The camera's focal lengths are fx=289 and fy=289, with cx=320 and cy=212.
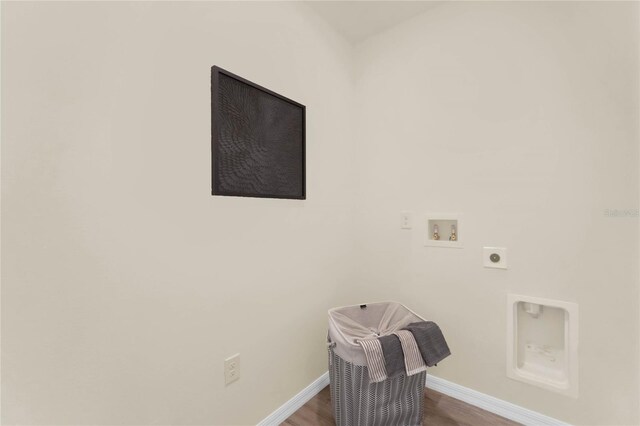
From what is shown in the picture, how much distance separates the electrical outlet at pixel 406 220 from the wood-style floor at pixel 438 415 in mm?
1062

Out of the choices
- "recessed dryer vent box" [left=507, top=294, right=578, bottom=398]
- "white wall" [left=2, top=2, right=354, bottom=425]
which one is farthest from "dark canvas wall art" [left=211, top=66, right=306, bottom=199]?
"recessed dryer vent box" [left=507, top=294, right=578, bottom=398]

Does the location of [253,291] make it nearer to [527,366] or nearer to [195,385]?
[195,385]

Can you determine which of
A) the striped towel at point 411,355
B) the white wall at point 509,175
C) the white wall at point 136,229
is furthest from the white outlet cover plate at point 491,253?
the white wall at point 136,229

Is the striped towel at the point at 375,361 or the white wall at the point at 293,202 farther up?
the white wall at the point at 293,202

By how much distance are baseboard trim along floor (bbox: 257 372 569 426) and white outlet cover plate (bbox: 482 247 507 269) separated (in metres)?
0.75

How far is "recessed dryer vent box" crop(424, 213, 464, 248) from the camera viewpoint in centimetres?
174

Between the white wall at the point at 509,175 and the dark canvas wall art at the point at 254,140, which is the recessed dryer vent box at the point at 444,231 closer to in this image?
the white wall at the point at 509,175

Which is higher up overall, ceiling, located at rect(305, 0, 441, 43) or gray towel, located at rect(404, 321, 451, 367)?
ceiling, located at rect(305, 0, 441, 43)

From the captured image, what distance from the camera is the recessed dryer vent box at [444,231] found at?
1741 millimetres

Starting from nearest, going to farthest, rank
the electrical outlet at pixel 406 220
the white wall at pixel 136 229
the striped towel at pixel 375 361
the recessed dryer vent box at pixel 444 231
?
the white wall at pixel 136 229, the striped towel at pixel 375 361, the recessed dryer vent box at pixel 444 231, the electrical outlet at pixel 406 220

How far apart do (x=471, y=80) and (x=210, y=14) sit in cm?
144

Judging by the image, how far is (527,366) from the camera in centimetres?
158

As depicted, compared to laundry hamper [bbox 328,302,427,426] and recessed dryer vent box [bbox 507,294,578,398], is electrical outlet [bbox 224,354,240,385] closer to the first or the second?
laundry hamper [bbox 328,302,427,426]

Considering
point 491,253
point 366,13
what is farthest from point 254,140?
point 491,253
